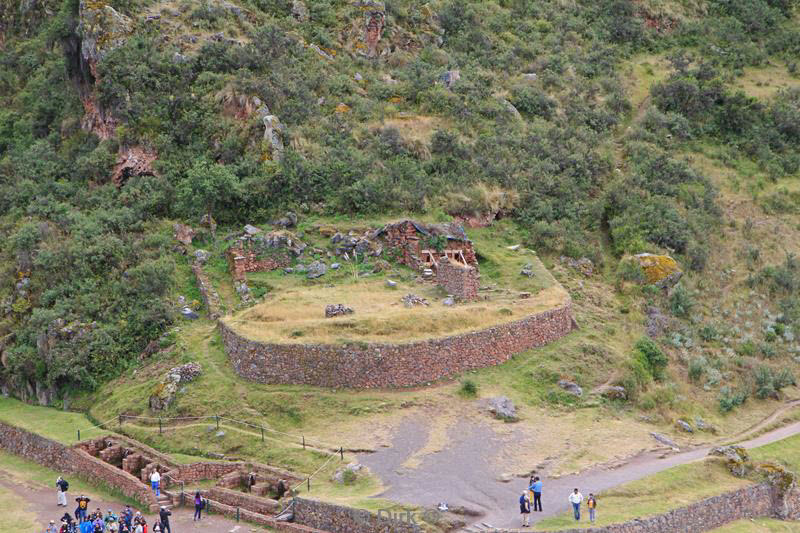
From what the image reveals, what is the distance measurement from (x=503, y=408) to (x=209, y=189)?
67.9 feet

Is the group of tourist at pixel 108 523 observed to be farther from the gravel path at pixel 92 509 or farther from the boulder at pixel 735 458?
the boulder at pixel 735 458

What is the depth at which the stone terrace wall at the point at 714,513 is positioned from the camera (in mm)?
35906

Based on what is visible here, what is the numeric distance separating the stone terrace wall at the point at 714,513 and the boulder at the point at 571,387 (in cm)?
874

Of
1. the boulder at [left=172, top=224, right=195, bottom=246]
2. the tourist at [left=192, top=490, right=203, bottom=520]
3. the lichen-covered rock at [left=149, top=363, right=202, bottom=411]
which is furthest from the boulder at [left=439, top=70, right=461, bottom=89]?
the tourist at [left=192, top=490, right=203, bottom=520]

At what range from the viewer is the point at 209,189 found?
57375 mm

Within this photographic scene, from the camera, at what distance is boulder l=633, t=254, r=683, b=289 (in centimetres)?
5888

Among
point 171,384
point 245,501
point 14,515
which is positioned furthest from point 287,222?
point 14,515

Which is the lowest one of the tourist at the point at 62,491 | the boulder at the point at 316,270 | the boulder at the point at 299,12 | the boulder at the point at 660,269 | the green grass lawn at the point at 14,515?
the green grass lawn at the point at 14,515

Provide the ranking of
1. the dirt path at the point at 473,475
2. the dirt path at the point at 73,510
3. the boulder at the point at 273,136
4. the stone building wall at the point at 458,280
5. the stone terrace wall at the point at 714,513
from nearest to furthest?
1. the stone terrace wall at the point at 714,513
2. the dirt path at the point at 473,475
3. the dirt path at the point at 73,510
4. the stone building wall at the point at 458,280
5. the boulder at the point at 273,136

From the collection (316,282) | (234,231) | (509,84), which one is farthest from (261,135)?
(509,84)

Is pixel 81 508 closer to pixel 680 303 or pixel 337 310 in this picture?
pixel 337 310

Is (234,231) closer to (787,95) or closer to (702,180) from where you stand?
(702,180)

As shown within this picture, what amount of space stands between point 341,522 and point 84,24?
4102 centimetres

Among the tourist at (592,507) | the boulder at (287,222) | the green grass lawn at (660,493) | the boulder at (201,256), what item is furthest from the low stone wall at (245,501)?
the boulder at (287,222)
